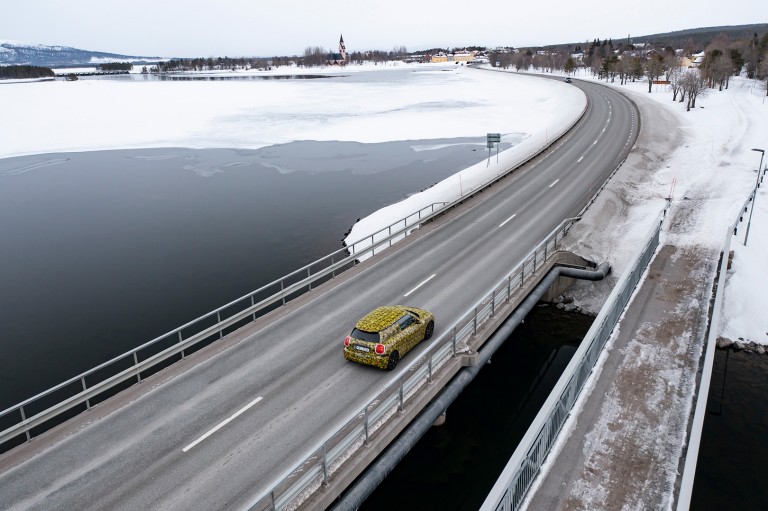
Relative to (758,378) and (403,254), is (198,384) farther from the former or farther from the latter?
(758,378)

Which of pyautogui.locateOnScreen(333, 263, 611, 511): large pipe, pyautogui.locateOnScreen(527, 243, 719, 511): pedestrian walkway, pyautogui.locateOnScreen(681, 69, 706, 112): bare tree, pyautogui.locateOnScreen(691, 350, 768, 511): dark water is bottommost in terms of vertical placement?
pyautogui.locateOnScreen(691, 350, 768, 511): dark water

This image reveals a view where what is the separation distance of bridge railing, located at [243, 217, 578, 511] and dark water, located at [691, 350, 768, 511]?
26.5 ft

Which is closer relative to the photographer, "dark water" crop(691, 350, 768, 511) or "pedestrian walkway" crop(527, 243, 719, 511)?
"pedestrian walkway" crop(527, 243, 719, 511)

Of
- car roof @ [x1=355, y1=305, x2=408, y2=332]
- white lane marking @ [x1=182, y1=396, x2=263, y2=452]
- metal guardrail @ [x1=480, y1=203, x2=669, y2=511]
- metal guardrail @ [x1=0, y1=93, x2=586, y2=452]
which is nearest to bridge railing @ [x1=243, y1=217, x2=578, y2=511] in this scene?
car roof @ [x1=355, y1=305, x2=408, y2=332]

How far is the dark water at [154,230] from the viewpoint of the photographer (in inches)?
1026

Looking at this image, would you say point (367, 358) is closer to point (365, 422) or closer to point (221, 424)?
point (365, 422)

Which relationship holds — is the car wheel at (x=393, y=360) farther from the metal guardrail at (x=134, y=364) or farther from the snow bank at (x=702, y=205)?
Answer: the snow bank at (x=702, y=205)

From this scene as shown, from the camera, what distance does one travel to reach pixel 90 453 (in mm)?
13883

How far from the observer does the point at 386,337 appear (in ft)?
55.1

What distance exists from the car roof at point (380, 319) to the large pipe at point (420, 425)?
8.96 ft

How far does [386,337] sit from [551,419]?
5.60 m

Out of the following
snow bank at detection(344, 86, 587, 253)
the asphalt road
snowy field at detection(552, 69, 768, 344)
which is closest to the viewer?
the asphalt road

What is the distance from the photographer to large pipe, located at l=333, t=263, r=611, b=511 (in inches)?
507

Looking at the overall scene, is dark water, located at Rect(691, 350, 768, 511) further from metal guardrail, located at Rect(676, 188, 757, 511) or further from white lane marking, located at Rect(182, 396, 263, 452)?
white lane marking, located at Rect(182, 396, 263, 452)
